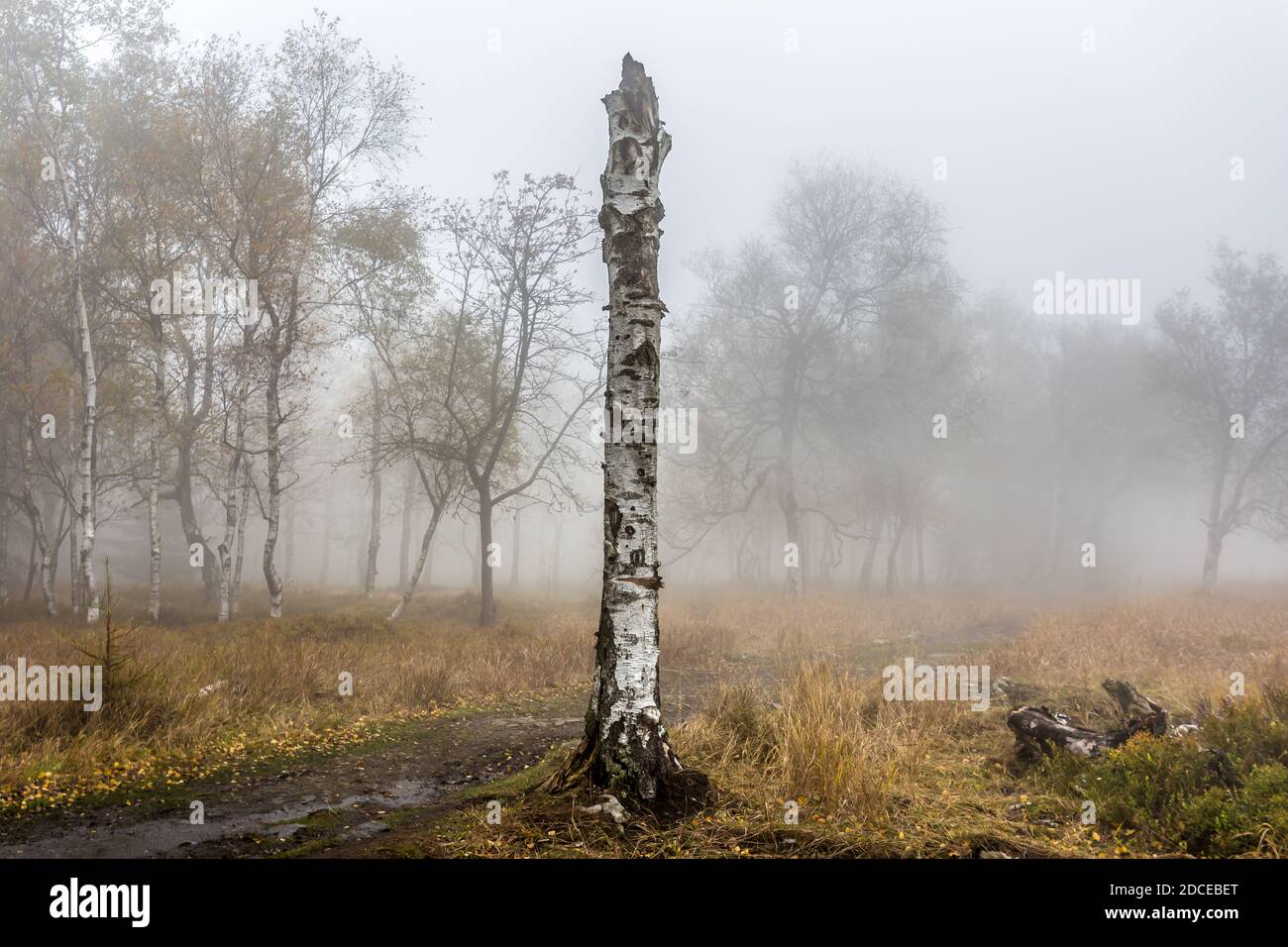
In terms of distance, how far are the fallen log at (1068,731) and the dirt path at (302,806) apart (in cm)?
444

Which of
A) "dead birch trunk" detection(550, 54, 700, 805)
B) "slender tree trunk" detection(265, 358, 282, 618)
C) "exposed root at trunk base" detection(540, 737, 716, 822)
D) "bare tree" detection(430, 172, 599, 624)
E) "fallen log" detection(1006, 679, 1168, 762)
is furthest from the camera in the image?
"bare tree" detection(430, 172, 599, 624)

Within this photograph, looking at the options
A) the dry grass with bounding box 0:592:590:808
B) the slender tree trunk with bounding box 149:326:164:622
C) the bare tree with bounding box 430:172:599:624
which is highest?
the bare tree with bounding box 430:172:599:624

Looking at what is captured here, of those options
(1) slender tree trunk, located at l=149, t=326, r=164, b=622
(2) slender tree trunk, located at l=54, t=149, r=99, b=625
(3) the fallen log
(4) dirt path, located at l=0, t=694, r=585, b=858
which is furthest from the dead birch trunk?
(1) slender tree trunk, located at l=149, t=326, r=164, b=622

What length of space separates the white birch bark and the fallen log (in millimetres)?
3316

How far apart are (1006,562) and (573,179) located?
34548mm

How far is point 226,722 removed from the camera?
301 inches

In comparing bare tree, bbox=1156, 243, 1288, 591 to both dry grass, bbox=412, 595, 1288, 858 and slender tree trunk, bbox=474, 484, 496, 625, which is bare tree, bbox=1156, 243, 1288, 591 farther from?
slender tree trunk, bbox=474, 484, 496, 625

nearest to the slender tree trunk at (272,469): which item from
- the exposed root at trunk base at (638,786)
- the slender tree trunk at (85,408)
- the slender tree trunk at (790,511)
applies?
the slender tree trunk at (85,408)

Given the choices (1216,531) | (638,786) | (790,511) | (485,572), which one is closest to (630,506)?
(638,786)

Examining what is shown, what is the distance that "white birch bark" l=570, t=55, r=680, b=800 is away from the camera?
4980mm

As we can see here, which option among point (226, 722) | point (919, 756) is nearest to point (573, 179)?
point (226, 722)

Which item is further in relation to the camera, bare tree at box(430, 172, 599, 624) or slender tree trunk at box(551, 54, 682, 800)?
bare tree at box(430, 172, 599, 624)

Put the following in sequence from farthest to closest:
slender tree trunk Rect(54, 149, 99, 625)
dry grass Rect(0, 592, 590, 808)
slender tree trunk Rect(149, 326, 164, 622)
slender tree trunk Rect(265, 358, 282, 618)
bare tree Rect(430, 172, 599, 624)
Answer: bare tree Rect(430, 172, 599, 624) → slender tree trunk Rect(265, 358, 282, 618) → slender tree trunk Rect(149, 326, 164, 622) → slender tree trunk Rect(54, 149, 99, 625) → dry grass Rect(0, 592, 590, 808)

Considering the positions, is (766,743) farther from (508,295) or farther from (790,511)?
(790,511)
